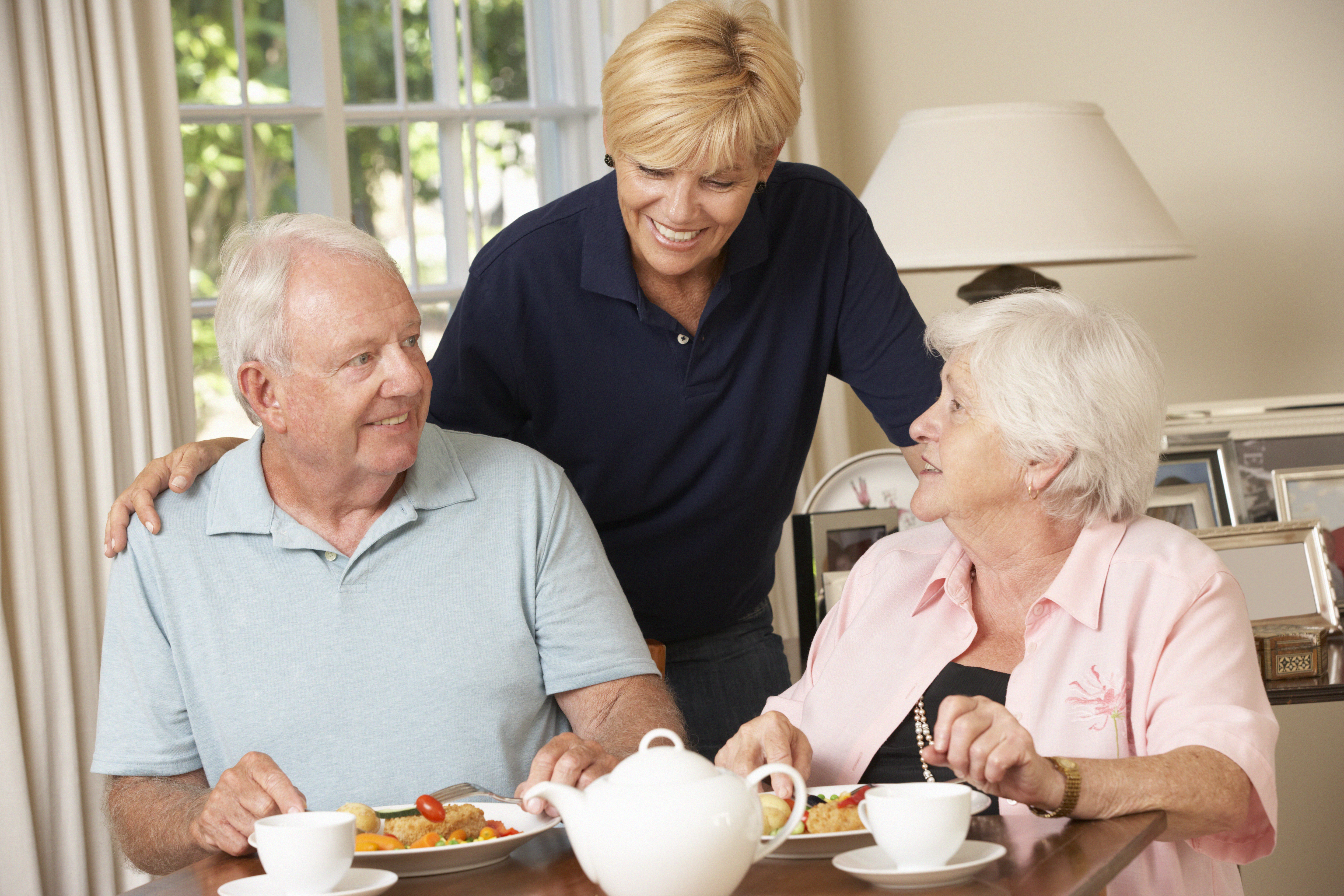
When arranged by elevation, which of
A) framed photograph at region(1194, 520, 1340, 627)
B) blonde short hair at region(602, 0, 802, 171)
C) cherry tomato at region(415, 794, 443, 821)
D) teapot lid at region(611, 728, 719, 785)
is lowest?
framed photograph at region(1194, 520, 1340, 627)

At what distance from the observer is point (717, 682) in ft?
7.27

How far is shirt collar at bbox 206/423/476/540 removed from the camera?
66.2 inches

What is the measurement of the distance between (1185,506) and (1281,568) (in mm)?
269

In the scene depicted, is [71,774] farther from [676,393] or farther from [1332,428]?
[1332,428]

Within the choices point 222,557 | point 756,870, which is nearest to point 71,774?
point 222,557

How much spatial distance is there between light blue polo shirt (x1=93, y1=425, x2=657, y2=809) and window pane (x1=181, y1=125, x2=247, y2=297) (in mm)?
1533

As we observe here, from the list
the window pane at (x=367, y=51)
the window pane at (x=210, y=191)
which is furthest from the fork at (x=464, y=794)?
the window pane at (x=367, y=51)

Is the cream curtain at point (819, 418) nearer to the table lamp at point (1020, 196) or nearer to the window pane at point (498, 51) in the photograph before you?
the window pane at point (498, 51)

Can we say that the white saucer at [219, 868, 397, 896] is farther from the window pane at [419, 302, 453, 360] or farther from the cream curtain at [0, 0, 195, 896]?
the window pane at [419, 302, 453, 360]

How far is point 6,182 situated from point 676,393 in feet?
4.23

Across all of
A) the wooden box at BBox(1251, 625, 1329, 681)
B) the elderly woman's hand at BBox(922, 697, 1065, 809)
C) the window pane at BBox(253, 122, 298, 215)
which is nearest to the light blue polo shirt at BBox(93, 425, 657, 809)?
the elderly woman's hand at BBox(922, 697, 1065, 809)

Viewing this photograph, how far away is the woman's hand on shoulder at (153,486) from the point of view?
167 centimetres

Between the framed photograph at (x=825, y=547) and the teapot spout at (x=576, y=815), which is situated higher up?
the teapot spout at (x=576, y=815)

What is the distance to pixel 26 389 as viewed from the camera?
2.40 m
